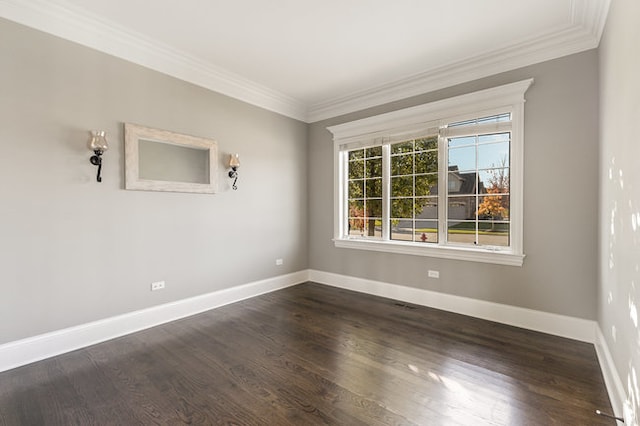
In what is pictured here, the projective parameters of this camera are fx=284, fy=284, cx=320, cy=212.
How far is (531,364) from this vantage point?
7.87ft

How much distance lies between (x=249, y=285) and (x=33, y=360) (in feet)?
7.49

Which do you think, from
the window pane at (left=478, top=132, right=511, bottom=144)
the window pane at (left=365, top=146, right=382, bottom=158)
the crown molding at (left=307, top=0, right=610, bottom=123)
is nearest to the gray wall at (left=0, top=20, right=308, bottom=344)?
the window pane at (left=365, top=146, right=382, bottom=158)

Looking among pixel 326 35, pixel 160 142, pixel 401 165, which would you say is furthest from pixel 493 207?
pixel 160 142

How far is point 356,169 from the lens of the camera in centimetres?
476

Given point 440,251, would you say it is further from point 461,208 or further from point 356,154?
point 356,154

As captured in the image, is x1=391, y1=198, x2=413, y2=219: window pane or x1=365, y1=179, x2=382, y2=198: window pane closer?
x1=391, y1=198, x2=413, y2=219: window pane

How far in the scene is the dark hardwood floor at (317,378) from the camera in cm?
182

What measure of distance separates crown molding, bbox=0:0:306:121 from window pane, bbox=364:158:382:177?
187 cm

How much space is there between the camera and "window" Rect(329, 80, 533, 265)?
3283 mm

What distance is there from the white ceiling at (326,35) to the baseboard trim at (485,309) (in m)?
2.73

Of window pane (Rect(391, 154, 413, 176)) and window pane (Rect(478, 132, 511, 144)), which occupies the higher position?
window pane (Rect(478, 132, 511, 144))

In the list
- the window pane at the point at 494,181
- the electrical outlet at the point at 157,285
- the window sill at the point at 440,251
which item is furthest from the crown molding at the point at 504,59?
the electrical outlet at the point at 157,285

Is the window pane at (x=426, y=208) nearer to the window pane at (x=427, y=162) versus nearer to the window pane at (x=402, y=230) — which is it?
the window pane at (x=402, y=230)

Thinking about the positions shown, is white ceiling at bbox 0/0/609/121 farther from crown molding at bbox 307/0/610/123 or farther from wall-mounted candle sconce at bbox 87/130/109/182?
wall-mounted candle sconce at bbox 87/130/109/182
